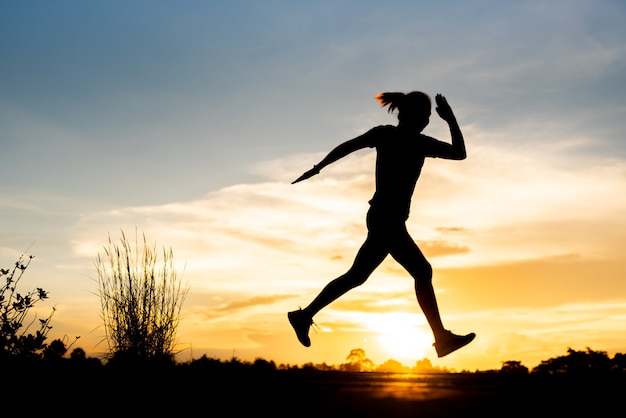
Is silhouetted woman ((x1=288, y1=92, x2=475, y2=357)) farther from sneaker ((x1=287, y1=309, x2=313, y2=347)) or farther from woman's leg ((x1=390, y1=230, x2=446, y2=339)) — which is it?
sneaker ((x1=287, y1=309, x2=313, y2=347))

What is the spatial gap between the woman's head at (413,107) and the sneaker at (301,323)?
6.89 feet

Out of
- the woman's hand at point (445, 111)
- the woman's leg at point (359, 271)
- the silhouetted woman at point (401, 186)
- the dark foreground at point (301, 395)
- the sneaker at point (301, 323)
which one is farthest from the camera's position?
the sneaker at point (301, 323)

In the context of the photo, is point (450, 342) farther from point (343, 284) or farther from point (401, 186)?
point (401, 186)

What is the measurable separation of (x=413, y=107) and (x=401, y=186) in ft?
2.47

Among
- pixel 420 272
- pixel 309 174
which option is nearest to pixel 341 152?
pixel 309 174

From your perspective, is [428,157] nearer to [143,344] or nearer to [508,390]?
[508,390]

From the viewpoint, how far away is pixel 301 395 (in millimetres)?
4582

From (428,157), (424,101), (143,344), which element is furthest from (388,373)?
(143,344)

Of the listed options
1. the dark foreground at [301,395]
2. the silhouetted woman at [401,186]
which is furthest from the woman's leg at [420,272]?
the dark foreground at [301,395]

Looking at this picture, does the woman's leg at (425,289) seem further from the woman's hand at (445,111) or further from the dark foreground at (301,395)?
the woman's hand at (445,111)

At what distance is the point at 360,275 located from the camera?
19.2ft

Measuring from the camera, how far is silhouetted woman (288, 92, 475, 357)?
18.5 ft

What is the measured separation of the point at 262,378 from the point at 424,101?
2.91 m

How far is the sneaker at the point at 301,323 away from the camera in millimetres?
6184
